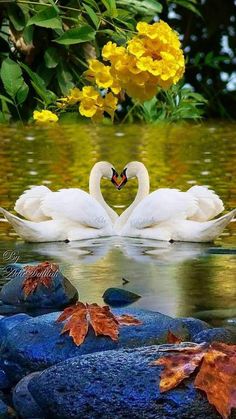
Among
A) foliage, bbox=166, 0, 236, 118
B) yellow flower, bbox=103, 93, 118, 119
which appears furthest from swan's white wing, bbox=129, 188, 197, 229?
foliage, bbox=166, 0, 236, 118

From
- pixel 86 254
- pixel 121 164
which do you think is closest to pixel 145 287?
pixel 86 254

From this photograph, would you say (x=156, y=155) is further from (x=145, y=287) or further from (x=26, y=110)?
(x=145, y=287)

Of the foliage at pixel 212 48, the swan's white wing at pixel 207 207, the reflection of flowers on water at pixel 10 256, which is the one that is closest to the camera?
the reflection of flowers on water at pixel 10 256

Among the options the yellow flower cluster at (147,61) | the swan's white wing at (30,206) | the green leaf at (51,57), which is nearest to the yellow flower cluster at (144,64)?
the yellow flower cluster at (147,61)

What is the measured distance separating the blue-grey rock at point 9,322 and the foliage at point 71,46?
464mm

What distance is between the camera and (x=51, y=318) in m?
2.98

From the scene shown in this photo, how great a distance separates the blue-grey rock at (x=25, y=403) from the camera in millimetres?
2691

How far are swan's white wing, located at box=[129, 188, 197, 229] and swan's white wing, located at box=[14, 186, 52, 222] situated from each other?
318mm

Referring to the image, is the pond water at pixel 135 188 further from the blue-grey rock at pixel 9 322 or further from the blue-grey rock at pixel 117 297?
→ the blue-grey rock at pixel 9 322

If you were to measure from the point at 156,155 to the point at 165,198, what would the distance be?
173 cm

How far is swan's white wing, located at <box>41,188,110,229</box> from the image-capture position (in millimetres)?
4312

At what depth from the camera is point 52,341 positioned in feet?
9.52

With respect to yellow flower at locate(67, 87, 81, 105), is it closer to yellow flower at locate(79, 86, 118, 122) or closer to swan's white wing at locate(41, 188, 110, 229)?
yellow flower at locate(79, 86, 118, 122)

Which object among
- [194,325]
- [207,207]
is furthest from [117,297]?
[207,207]
